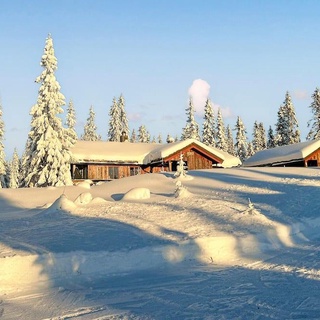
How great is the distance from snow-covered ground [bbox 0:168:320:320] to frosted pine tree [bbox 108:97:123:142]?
47.8m

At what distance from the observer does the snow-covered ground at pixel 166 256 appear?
5854mm

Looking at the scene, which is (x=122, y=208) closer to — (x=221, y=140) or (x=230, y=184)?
(x=230, y=184)

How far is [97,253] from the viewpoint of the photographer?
9.05m

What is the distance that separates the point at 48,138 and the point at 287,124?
4037 cm

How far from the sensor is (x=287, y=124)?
189 ft

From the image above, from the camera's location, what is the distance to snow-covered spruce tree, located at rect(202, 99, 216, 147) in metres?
60.2

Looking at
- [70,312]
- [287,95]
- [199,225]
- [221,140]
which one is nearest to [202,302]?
[70,312]

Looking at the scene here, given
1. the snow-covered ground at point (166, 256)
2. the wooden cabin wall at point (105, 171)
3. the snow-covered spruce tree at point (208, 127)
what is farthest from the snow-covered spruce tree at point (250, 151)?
the snow-covered ground at point (166, 256)

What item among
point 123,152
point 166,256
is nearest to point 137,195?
point 166,256

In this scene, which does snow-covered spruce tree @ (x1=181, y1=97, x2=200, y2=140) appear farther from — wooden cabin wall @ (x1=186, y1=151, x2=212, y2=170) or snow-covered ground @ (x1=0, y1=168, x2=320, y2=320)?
snow-covered ground @ (x1=0, y1=168, x2=320, y2=320)

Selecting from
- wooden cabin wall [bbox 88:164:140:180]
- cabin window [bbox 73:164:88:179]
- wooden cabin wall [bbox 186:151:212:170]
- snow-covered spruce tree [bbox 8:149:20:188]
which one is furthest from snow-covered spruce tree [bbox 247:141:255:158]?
cabin window [bbox 73:164:88:179]

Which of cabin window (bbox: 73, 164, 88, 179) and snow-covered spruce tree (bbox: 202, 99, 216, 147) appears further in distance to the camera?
snow-covered spruce tree (bbox: 202, 99, 216, 147)

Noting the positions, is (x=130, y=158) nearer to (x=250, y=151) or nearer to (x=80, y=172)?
(x=80, y=172)

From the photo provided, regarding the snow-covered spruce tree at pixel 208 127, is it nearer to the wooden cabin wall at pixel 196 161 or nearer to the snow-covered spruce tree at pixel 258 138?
the snow-covered spruce tree at pixel 258 138
